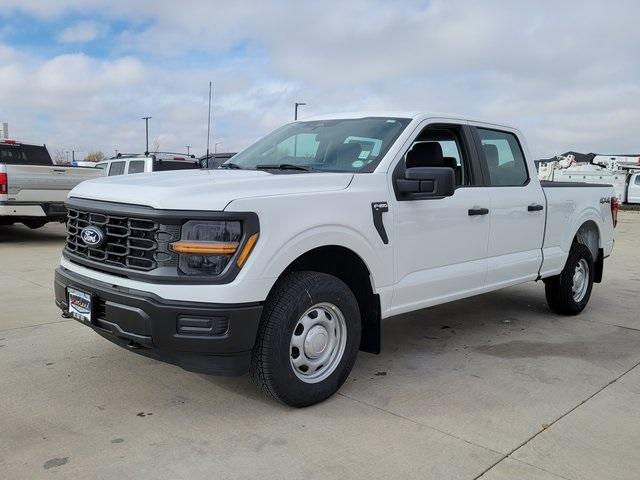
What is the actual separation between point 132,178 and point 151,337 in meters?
1.11

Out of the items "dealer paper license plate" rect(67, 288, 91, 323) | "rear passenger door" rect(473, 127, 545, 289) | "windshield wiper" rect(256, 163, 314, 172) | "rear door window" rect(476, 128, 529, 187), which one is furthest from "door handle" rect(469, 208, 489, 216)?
"dealer paper license plate" rect(67, 288, 91, 323)

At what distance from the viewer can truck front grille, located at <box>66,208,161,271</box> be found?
3242 millimetres

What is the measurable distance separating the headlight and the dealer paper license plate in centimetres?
76

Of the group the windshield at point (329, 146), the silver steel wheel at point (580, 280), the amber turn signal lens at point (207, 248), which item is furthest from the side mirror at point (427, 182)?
the silver steel wheel at point (580, 280)

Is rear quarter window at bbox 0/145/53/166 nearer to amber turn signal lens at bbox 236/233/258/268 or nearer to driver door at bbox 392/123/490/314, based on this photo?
driver door at bbox 392/123/490/314

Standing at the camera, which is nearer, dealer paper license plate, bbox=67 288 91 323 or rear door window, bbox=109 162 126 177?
dealer paper license plate, bbox=67 288 91 323

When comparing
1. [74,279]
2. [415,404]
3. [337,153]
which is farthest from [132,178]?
[415,404]

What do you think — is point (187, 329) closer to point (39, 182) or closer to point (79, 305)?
point (79, 305)

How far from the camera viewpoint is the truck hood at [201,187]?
316 cm

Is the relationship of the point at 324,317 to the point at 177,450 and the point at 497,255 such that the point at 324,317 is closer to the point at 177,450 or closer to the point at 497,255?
the point at 177,450

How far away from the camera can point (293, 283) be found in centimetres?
343

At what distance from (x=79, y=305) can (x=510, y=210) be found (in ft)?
11.2

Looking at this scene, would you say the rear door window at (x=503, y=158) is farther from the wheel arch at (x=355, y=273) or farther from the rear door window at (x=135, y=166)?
the rear door window at (x=135, y=166)

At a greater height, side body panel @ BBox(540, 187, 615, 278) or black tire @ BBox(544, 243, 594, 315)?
side body panel @ BBox(540, 187, 615, 278)
